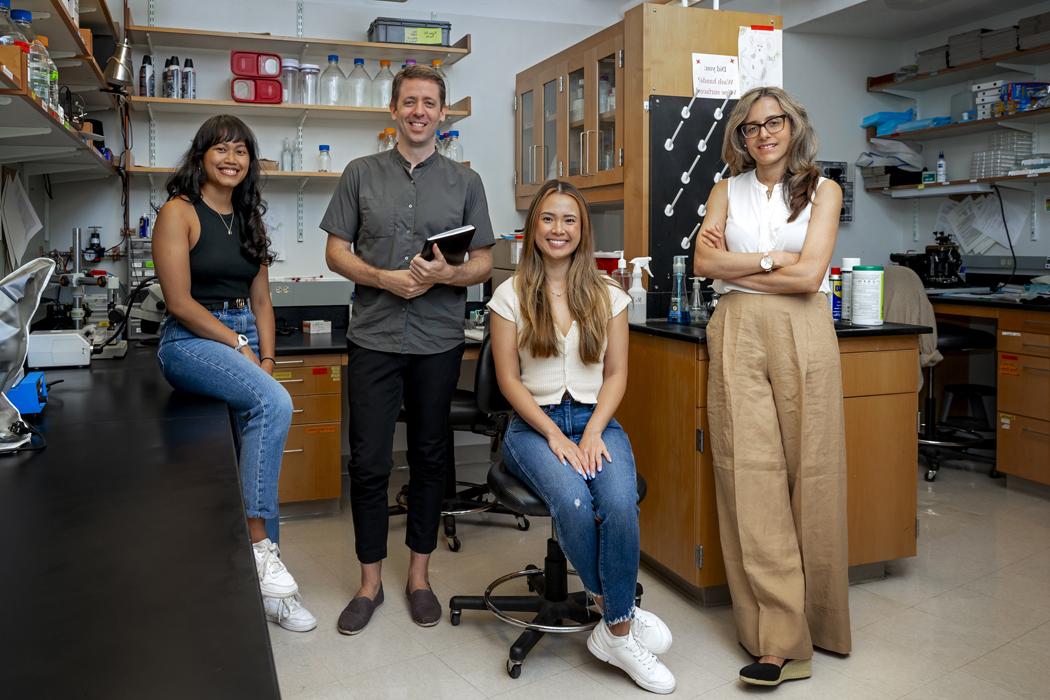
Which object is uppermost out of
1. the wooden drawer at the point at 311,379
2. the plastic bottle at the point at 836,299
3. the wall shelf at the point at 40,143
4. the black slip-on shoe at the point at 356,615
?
the wall shelf at the point at 40,143

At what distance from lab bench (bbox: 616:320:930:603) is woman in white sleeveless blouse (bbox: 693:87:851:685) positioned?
8.7 inches

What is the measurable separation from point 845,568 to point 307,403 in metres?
2.10

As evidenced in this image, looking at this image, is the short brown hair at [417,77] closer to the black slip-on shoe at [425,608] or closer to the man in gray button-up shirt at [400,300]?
the man in gray button-up shirt at [400,300]

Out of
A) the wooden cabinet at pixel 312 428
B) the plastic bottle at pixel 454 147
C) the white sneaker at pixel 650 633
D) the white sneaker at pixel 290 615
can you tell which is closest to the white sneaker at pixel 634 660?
the white sneaker at pixel 650 633

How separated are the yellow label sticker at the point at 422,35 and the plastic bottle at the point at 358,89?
255 millimetres

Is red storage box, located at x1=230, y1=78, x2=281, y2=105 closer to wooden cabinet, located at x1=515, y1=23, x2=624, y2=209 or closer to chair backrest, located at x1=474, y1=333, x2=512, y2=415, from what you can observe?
wooden cabinet, located at x1=515, y1=23, x2=624, y2=209

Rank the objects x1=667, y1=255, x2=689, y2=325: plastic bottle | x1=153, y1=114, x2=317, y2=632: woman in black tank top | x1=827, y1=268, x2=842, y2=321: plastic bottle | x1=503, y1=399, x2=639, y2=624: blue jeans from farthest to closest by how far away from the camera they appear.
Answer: x1=667, y1=255, x2=689, y2=325: plastic bottle
x1=827, y1=268, x2=842, y2=321: plastic bottle
x1=153, y1=114, x2=317, y2=632: woman in black tank top
x1=503, y1=399, x2=639, y2=624: blue jeans

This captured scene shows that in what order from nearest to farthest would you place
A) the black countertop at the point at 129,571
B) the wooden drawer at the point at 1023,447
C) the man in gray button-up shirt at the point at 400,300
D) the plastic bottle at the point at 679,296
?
the black countertop at the point at 129,571 < the man in gray button-up shirt at the point at 400,300 < the plastic bottle at the point at 679,296 < the wooden drawer at the point at 1023,447

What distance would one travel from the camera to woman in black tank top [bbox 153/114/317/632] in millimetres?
2215

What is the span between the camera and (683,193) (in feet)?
10.8

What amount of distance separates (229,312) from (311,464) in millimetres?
1277

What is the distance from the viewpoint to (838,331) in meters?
2.64

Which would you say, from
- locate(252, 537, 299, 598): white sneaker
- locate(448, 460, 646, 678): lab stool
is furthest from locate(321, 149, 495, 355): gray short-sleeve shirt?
locate(252, 537, 299, 598): white sneaker

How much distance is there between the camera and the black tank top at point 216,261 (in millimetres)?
2330
